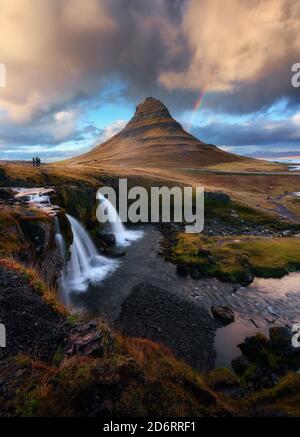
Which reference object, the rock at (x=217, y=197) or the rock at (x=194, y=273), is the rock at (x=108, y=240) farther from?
the rock at (x=217, y=197)

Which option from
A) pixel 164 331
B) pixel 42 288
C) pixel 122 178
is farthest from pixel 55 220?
pixel 122 178

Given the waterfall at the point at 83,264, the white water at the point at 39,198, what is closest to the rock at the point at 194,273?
the waterfall at the point at 83,264

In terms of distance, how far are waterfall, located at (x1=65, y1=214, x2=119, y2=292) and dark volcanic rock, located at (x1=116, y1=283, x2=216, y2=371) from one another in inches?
261

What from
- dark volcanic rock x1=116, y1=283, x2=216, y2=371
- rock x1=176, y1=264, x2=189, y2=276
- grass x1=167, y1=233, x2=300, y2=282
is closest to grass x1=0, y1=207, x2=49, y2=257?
dark volcanic rock x1=116, y1=283, x2=216, y2=371

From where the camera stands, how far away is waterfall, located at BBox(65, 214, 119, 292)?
98.4 feet

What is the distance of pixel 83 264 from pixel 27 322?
68.1ft

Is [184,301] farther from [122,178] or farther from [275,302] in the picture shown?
[122,178]

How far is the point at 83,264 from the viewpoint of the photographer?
110ft

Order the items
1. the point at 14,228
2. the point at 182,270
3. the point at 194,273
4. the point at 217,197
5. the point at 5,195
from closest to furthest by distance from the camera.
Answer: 1. the point at 14,228
2. the point at 194,273
3. the point at 182,270
4. the point at 5,195
5. the point at 217,197

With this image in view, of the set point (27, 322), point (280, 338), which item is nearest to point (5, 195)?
point (27, 322)

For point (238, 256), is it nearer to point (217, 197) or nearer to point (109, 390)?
point (109, 390)

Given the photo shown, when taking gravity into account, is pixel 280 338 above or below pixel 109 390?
below

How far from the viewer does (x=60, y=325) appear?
1326cm

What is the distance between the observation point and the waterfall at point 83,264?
30.0 metres
